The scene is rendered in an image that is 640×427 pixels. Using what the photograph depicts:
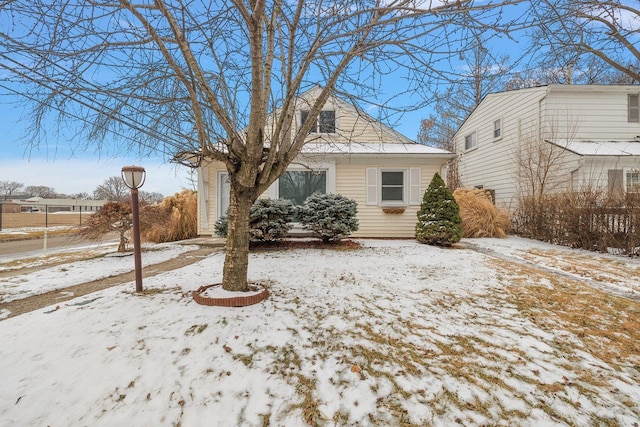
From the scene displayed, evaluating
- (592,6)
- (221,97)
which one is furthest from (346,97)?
(592,6)

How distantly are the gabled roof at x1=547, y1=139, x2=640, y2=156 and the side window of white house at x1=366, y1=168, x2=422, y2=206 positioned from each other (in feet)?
16.6

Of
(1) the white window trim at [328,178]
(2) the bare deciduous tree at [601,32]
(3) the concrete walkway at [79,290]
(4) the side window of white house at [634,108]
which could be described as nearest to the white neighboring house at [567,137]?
(4) the side window of white house at [634,108]

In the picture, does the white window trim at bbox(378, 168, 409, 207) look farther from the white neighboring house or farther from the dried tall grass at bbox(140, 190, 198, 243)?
the dried tall grass at bbox(140, 190, 198, 243)

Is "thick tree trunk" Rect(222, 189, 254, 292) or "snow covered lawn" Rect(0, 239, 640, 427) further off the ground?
"thick tree trunk" Rect(222, 189, 254, 292)

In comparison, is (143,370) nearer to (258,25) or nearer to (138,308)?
(138,308)

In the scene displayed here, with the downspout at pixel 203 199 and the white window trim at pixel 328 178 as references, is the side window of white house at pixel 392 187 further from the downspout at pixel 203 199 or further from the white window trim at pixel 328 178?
the downspout at pixel 203 199

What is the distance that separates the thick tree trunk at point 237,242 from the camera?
3297 mm

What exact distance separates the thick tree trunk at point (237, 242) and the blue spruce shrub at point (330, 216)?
424 cm

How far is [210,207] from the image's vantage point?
31.4ft

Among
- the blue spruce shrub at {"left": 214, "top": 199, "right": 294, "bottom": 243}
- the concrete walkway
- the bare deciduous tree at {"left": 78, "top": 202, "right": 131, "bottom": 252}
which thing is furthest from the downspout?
the concrete walkway

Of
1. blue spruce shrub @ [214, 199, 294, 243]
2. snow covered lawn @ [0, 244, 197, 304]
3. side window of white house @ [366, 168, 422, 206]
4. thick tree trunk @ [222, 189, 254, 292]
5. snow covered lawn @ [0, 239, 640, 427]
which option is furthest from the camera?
side window of white house @ [366, 168, 422, 206]

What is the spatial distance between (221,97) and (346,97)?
1663mm

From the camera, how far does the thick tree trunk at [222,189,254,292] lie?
330 cm

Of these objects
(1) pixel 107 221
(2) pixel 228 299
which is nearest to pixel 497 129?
(2) pixel 228 299
